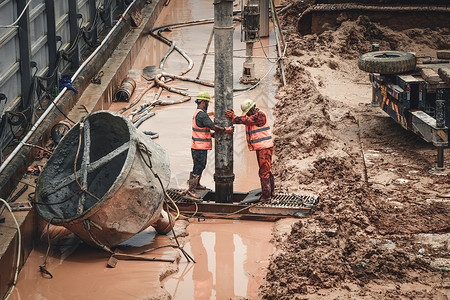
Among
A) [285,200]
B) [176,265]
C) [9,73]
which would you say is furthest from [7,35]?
[285,200]

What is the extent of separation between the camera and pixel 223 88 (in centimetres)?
1060

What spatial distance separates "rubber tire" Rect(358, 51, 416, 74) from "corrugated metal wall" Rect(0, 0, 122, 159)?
18.6 ft

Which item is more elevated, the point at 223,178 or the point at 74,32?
the point at 74,32

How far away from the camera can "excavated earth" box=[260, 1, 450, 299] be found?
326 inches

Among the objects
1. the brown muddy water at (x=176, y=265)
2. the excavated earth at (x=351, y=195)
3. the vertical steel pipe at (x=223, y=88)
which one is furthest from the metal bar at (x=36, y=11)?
the excavated earth at (x=351, y=195)

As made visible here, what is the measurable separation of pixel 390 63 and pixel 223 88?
374cm

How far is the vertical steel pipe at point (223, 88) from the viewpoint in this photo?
408 inches

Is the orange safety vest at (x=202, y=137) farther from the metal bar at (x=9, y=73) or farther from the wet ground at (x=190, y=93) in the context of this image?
the metal bar at (x=9, y=73)

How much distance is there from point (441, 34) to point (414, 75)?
722 cm

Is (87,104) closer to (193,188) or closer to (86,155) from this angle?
(193,188)

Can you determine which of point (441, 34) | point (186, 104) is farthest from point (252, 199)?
point (441, 34)

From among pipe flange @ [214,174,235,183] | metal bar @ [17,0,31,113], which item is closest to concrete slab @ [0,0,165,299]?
metal bar @ [17,0,31,113]

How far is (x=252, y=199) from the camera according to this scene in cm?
1105

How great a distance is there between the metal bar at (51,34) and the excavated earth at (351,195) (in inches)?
180
